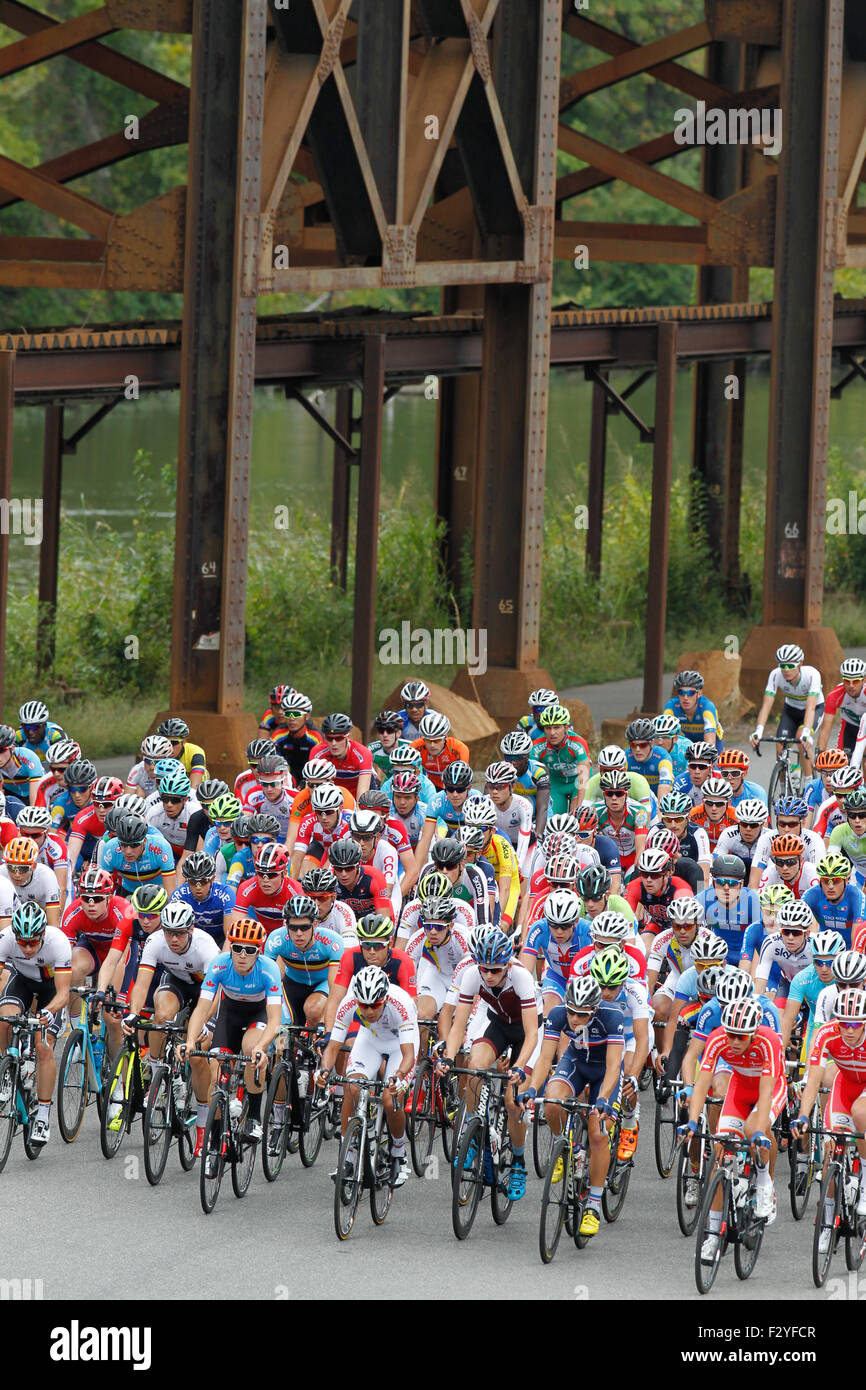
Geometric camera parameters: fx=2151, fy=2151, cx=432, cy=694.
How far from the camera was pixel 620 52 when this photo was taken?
30172 mm

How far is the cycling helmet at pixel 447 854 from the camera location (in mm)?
13594

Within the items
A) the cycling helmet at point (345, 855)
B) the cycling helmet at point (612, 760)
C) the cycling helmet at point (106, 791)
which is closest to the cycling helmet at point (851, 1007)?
the cycling helmet at point (345, 855)

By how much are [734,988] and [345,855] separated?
3104 mm

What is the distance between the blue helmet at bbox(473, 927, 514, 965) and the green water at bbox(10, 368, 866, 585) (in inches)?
936

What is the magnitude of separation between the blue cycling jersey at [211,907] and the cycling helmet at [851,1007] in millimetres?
4304

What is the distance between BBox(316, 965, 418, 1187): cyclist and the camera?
11727 mm

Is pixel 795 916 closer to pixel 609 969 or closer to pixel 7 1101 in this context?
pixel 609 969

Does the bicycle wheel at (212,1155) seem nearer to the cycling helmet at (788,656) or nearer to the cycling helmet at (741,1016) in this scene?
the cycling helmet at (741,1016)

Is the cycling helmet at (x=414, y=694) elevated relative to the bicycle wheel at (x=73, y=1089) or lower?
elevated

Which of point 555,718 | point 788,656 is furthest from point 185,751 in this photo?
point 788,656

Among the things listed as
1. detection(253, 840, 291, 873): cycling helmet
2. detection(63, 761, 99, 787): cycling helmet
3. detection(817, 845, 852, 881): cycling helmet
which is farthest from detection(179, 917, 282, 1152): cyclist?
detection(817, 845, 852, 881): cycling helmet

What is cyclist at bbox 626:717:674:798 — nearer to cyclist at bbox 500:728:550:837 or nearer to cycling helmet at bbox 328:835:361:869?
cyclist at bbox 500:728:550:837

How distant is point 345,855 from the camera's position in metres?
13.5

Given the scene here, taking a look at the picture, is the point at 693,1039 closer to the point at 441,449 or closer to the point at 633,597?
the point at 441,449
